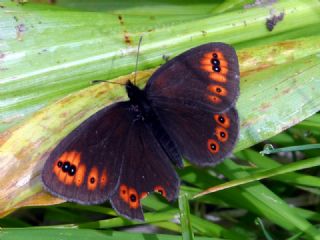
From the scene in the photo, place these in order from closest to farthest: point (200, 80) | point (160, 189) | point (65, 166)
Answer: point (65, 166) → point (160, 189) → point (200, 80)

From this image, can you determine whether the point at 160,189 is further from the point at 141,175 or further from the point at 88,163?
the point at 88,163

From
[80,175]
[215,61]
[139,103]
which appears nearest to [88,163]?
[80,175]

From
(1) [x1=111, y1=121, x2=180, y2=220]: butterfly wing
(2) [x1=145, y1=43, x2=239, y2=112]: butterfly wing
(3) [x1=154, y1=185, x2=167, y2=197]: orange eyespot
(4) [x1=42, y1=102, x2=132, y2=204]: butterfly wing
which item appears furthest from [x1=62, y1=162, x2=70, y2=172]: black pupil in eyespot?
(2) [x1=145, y1=43, x2=239, y2=112]: butterfly wing

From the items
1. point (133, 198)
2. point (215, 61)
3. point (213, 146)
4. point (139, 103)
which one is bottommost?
point (133, 198)

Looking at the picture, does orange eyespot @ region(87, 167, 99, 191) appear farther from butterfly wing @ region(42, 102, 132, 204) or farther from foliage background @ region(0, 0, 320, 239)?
foliage background @ region(0, 0, 320, 239)

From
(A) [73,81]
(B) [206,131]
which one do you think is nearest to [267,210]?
(B) [206,131]
